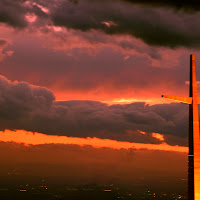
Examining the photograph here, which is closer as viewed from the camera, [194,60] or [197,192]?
[197,192]

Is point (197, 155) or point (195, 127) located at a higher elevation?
point (195, 127)

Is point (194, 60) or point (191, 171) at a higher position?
point (194, 60)

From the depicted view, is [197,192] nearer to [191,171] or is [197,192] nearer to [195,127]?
[191,171]

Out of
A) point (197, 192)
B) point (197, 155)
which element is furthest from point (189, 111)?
point (197, 192)

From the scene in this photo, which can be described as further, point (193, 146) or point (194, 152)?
point (193, 146)

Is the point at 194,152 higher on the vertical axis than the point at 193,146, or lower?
lower

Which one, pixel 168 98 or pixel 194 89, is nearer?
pixel 168 98

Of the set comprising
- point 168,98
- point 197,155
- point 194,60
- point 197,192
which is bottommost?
point 197,192

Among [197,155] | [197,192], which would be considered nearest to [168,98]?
[197,155]

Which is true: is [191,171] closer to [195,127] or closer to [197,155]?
[197,155]
